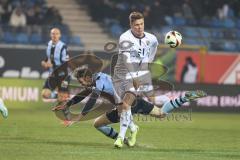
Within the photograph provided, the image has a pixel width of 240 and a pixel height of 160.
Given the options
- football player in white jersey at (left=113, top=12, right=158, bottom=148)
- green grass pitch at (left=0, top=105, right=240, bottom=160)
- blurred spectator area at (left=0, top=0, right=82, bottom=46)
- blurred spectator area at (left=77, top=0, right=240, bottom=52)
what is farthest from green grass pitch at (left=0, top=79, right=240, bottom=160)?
blurred spectator area at (left=77, top=0, right=240, bottom=52)

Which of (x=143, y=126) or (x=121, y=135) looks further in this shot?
(x=143, y=126)

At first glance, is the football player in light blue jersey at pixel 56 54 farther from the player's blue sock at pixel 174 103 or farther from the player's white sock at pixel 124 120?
the player's white sock at pixel 124 120

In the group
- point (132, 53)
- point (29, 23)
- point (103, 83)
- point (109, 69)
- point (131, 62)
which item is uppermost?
point (132, 53)

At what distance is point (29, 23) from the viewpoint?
2734 cm

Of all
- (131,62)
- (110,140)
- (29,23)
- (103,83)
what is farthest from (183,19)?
(131,62)

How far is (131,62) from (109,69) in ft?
38.8

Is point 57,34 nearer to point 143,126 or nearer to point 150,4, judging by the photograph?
point 143,126

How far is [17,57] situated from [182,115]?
6.24 meters

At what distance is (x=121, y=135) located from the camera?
41.0ft

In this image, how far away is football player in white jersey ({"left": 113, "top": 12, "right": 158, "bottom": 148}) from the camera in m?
12.7

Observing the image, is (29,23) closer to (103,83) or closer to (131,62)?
(103,83)

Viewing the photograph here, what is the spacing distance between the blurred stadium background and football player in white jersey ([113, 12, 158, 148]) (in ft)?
2.15

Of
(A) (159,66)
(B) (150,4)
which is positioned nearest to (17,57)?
(A) (159,66)

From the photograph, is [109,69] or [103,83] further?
[109,69]
